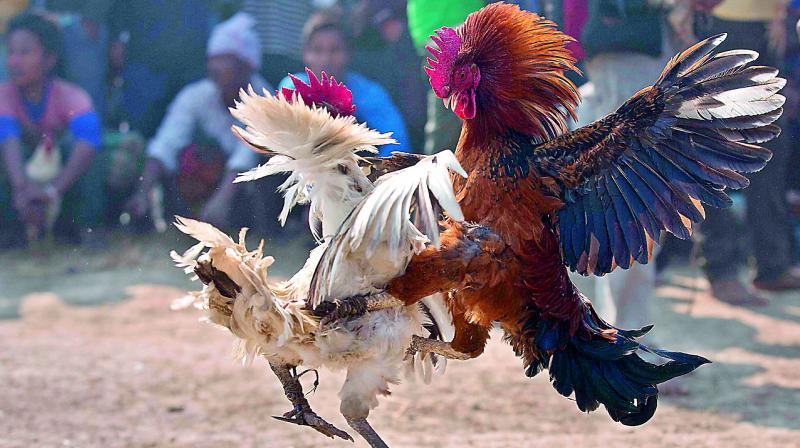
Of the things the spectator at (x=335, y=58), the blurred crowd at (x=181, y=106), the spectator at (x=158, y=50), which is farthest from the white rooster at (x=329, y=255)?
the spectator at (x=158, y=50)

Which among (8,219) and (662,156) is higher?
(662,156)

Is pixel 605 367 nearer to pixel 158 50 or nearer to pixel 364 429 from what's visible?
pixel 364 429

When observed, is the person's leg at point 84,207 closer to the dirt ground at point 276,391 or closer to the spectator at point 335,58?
the dirt ground at point 276,391

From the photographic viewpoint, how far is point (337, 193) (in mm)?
2934

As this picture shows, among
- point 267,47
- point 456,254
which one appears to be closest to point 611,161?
point 456,254

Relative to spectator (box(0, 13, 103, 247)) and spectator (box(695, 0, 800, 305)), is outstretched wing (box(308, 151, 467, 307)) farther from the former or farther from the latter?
spectator (box(0, 13, 103, 247))

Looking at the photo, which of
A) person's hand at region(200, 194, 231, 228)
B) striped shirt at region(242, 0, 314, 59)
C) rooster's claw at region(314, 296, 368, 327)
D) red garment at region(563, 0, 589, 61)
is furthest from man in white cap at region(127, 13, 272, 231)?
rooster's claw at region(314, 296, 368, 327)

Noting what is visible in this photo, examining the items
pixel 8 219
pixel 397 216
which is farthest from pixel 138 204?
pixel 397 216

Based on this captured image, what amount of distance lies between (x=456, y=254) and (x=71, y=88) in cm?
591

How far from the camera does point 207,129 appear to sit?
7.63 m

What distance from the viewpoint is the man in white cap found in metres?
7.57

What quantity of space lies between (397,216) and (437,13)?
258 centimetres

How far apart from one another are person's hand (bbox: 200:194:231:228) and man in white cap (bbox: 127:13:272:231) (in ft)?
0.35

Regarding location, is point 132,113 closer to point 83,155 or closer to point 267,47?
point 83,155
